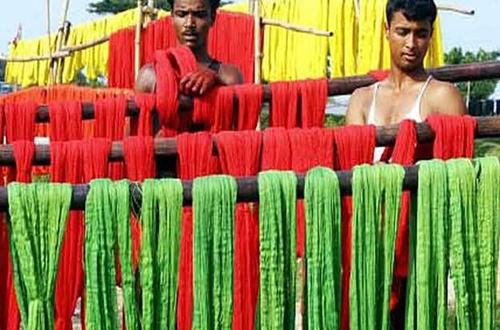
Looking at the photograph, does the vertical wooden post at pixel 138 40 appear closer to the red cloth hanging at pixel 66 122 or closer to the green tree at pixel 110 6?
the red cloth hanging at pixel 66 122

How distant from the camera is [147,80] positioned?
4168 mm

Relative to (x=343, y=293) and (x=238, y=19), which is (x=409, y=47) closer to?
(x=343, y=293)

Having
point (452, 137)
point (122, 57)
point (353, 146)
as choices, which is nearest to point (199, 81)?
point (353, 146)

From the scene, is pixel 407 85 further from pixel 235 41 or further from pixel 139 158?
pixel 235 41

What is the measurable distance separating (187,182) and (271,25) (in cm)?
615

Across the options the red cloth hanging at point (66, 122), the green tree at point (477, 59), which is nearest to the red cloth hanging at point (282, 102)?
the red cloth hanging at point (66, 122)

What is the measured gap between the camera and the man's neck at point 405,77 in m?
3.72

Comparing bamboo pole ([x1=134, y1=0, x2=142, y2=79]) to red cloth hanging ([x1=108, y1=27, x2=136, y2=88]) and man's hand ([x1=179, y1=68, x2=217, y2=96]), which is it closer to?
red cloth hanging ([x1=108, y1=27, x2=136, y2=88])

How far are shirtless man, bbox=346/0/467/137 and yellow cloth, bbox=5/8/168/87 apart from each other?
258 inches

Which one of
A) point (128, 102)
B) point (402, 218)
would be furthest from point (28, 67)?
point (402, 218)

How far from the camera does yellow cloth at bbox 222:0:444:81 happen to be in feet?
27.7

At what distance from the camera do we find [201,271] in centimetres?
262

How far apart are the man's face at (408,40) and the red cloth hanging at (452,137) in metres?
0.57

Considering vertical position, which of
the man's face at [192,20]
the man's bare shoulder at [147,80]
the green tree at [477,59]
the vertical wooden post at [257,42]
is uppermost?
the green tree at [477,59]
